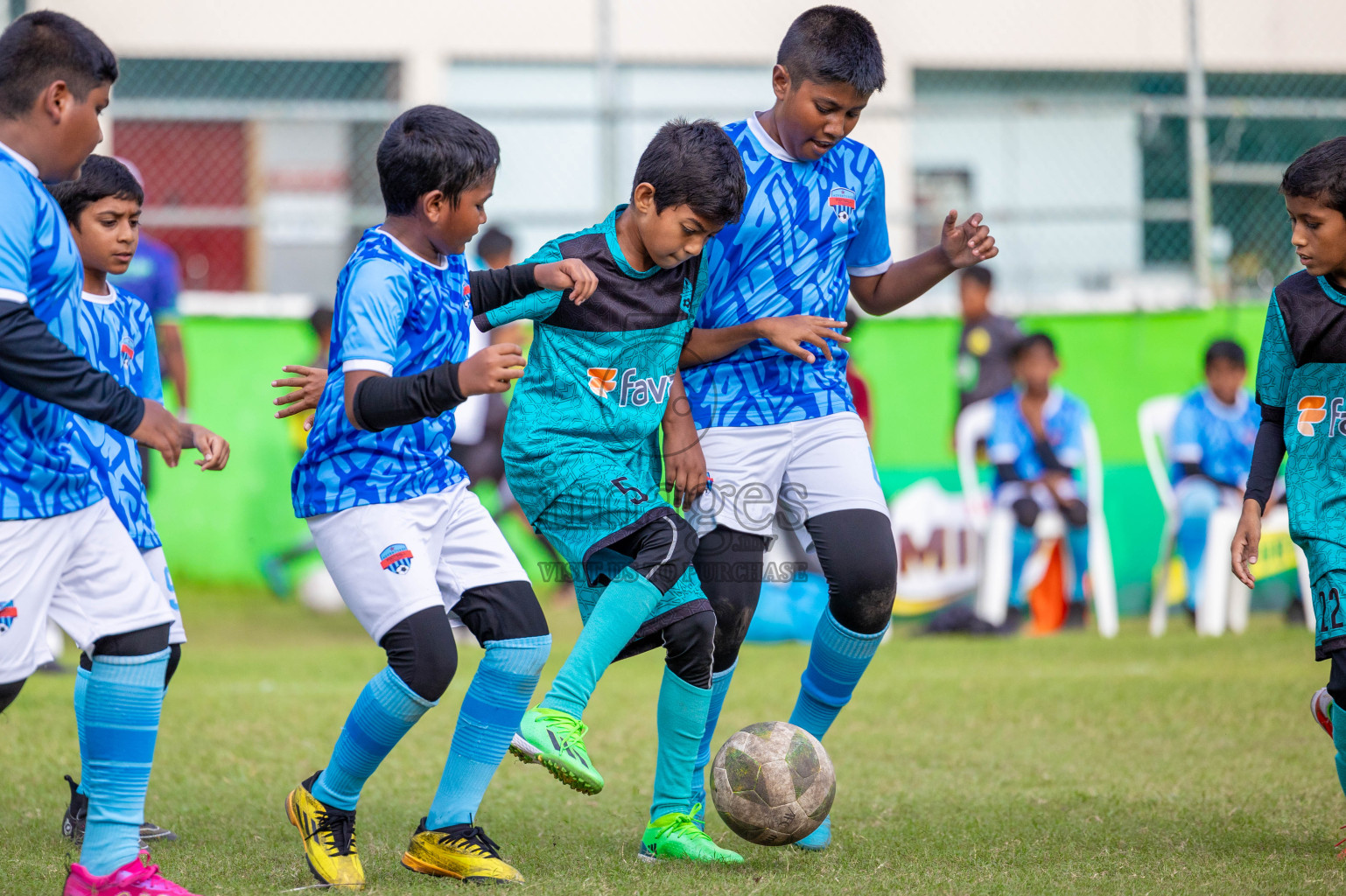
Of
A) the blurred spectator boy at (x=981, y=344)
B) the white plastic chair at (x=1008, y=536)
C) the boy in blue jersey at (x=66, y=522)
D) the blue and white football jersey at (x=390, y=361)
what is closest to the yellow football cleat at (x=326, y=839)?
the boy in blue jersey at (x=66, y=522)

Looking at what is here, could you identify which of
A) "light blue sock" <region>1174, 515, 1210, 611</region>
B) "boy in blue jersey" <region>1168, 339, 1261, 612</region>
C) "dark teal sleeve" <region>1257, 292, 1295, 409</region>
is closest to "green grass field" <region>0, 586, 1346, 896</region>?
"light blue sock" <region>1174, 515, 1210, 611</region>

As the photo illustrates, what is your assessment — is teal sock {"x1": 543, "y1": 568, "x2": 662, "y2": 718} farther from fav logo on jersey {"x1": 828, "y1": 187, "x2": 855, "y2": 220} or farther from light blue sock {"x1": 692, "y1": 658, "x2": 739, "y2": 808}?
fav logo on jersey {"x1": 828, "y1": 187, "x2": 855, "y2": 220}

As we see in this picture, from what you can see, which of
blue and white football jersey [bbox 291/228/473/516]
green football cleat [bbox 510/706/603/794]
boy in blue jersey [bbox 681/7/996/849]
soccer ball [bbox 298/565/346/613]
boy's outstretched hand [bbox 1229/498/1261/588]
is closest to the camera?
green football cleat [bbox 510/706/603/794]

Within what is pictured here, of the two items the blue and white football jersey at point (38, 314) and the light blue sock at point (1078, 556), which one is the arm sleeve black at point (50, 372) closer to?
the blue and white football jersey at point (38, 314)

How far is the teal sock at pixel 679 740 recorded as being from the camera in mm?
3869

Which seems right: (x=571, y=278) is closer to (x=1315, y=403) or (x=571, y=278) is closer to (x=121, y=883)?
(x=121, y=883)

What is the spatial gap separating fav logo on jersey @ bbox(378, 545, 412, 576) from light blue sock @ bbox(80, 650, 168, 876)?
22.0 inches

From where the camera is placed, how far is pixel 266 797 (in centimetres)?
465

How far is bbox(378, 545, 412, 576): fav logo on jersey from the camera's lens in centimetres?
345

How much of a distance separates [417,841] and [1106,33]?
1199 cm

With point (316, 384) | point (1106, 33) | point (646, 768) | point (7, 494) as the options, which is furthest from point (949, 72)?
point (7, 494)

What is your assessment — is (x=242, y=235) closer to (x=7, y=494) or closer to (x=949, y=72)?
(x=949, y=72)

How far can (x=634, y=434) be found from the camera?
3.86 meters

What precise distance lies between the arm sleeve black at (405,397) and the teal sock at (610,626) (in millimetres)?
740
